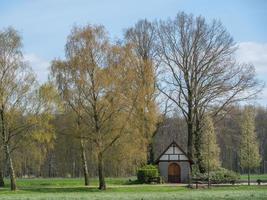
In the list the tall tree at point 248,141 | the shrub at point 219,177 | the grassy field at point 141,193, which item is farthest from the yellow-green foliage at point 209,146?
the grassy field at point 141,193

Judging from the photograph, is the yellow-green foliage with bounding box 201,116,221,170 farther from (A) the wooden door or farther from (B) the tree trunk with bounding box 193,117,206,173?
(A) the wooden door

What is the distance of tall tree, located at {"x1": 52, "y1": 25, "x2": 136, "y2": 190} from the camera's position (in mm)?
46375

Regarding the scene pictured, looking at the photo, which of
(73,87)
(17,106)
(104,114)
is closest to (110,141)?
(104,114)

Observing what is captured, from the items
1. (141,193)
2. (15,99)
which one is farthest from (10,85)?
(141,193)

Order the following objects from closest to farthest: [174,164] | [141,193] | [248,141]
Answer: [141,193] → [248,141] → [174,164]

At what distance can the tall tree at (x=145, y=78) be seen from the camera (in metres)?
49.1

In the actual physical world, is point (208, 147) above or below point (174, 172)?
above

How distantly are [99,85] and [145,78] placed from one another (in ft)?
24.8

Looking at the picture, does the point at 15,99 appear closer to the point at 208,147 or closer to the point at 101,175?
the point at 101,175

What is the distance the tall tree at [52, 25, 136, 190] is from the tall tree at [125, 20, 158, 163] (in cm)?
205

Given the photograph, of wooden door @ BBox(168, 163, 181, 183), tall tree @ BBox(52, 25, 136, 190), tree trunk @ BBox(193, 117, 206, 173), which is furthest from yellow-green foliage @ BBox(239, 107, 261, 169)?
tall tree @ BBox(52, 25, 136, 190)

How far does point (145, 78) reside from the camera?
52.4m

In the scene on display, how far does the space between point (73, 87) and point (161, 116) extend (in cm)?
1372

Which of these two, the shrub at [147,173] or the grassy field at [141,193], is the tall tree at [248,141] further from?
the grassy field at [141,193]
